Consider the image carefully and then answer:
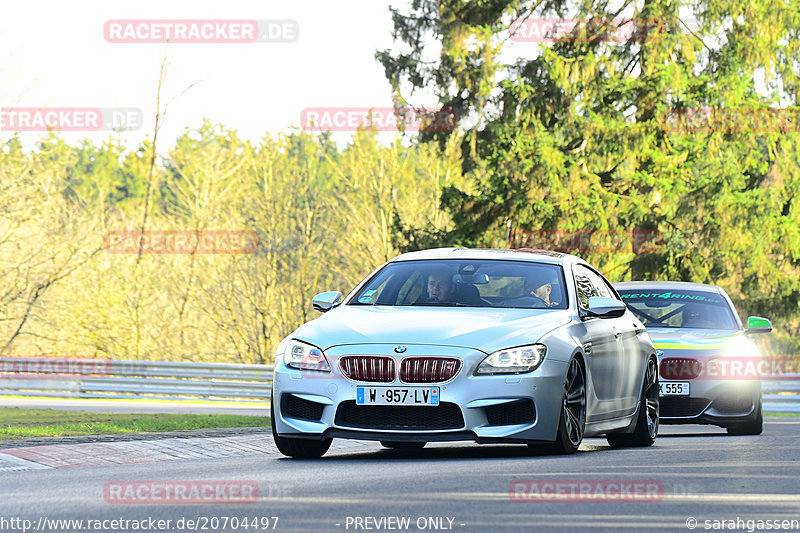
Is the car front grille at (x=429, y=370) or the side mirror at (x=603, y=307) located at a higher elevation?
the side mirror at (x=603, y=307)

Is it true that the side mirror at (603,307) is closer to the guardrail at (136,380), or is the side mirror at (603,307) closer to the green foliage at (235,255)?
the guardrail at (136,380)

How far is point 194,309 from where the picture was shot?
147ft

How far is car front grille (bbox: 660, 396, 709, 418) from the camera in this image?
14.1m

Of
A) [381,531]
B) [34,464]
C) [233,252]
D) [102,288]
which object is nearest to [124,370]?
[102,288]

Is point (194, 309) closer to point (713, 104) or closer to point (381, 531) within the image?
point (713, 104)

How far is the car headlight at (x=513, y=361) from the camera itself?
927 centimetres

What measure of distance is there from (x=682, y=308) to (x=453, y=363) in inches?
272

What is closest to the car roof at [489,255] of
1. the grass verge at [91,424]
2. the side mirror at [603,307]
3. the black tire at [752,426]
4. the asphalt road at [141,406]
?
the side mirror at [603,307]

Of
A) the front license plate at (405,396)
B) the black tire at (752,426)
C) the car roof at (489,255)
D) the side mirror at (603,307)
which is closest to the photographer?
the front license plate at (405,396)

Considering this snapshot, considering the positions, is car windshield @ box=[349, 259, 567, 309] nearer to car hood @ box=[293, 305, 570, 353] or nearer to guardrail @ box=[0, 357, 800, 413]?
car hood @ box=[293, 305, 570, 353]

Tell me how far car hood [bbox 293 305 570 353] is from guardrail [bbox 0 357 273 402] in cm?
1963

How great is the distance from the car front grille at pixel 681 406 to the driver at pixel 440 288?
4.43 m

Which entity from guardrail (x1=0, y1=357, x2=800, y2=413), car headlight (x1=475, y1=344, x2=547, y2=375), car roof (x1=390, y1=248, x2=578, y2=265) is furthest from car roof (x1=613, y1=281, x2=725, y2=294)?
guardrail (x1=0, y1=357, x2=800, y2=413)

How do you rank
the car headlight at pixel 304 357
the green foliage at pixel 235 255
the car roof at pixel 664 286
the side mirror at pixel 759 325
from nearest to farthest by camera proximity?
the car headlight at pixel 304 357 < the side mirror at pixel 759 325 < the car roof at pixel 664 286 < the green foliage at pixel 235 255
